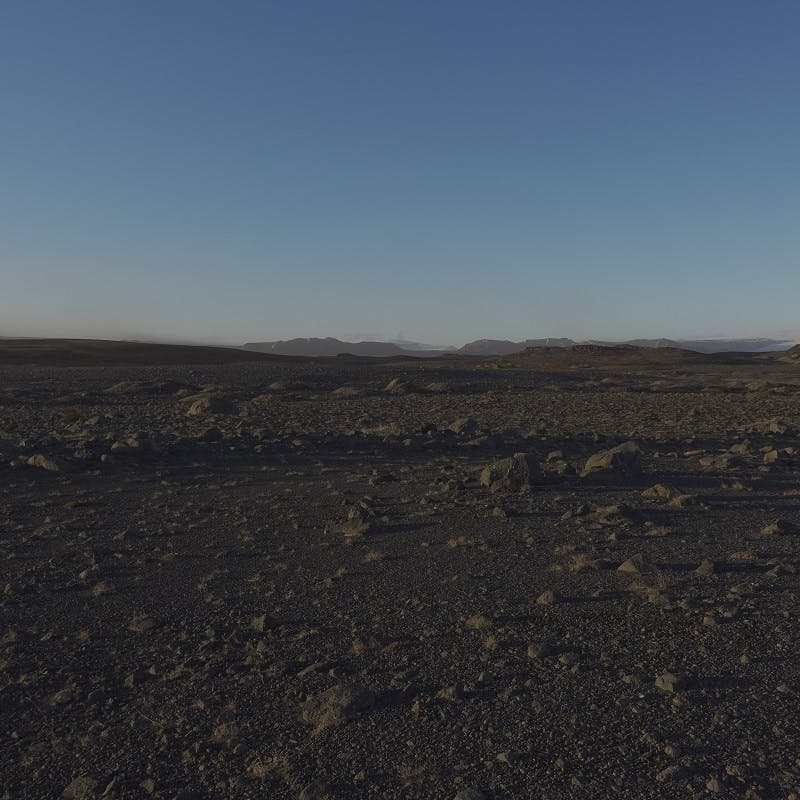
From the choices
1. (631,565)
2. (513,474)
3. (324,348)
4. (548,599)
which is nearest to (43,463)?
(513,474)

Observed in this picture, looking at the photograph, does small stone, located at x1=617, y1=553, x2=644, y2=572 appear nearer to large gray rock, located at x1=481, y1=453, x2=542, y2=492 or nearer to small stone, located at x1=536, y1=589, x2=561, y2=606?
small stone, located at x1=536, y1=589, x2=561, y2=606

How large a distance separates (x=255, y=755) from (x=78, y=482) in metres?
6.32

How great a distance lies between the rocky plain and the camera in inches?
129

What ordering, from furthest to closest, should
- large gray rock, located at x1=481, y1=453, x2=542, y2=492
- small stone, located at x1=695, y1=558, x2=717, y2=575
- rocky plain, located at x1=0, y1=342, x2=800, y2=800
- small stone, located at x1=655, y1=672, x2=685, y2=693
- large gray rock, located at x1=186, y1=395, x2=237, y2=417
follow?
large gray rock, located at x1=186, y1=395, x2=237, y2=417 → large gray rock, located at x1=481, y1=453, x2=542, y2=492 → small stone, located at x1=695, y1=558, x2=717, y2=575 → small stone, located at x1=655, y1=672, x2=685, y2=693 → rocky plain, located at x1=0, y1=342, x2=800, y2=800

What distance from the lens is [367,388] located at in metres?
20.9

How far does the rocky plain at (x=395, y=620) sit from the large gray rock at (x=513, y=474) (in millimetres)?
31

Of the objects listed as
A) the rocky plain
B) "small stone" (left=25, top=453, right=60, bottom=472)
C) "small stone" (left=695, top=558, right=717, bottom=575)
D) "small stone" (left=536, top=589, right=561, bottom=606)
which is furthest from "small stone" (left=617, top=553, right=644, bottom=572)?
"small stone" (left=25, top=453, right=60, bottom=472)

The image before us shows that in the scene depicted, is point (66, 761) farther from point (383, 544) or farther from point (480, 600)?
point (383, 544)

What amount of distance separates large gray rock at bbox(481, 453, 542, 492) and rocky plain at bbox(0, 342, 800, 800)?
31 millimetres

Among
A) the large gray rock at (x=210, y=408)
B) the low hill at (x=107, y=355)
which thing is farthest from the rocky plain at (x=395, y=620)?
the low hill at (x=107, y=355)

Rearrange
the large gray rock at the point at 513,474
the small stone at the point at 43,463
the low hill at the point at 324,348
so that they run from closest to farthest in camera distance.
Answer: the large gray rock at the point at 513,474 < the small stone at the point at 43,463 < the low hill at the point at 324,348

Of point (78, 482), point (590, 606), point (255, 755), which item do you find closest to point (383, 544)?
point (590, 606)

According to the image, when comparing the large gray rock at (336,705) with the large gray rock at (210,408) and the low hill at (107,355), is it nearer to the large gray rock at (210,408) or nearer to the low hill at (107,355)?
the large gray rock at (210,408)

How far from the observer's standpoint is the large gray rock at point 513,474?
8.38m
